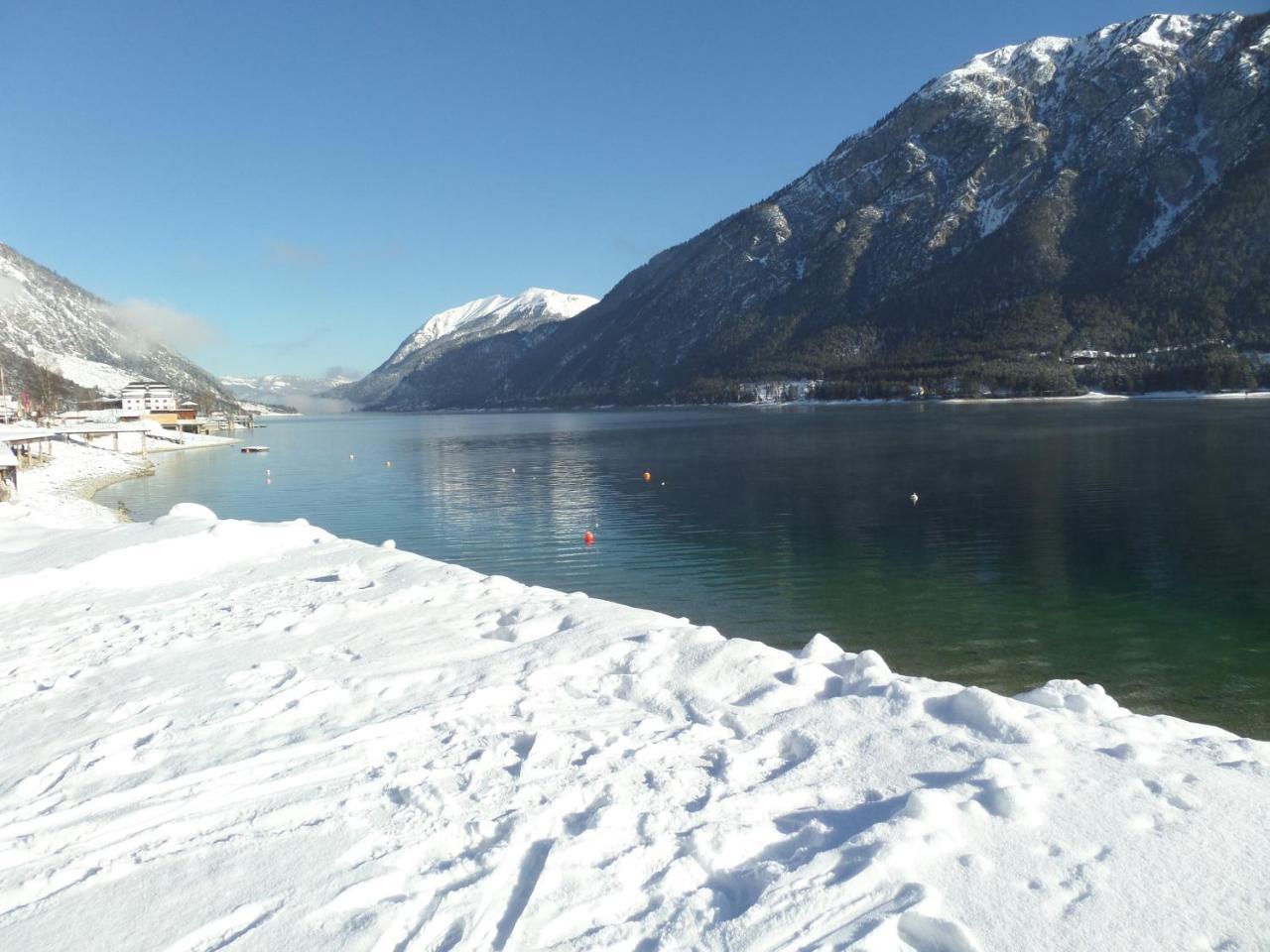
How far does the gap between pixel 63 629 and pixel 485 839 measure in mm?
13098

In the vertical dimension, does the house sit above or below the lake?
above

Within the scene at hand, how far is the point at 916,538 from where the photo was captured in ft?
108

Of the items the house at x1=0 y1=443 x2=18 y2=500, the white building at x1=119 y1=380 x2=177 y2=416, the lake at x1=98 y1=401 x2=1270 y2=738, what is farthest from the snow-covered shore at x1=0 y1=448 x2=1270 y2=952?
the white building at x1=119 y1=380 x2=177 y2=416

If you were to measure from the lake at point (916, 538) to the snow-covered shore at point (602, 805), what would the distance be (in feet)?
29.4

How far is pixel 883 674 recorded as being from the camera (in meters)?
10.3

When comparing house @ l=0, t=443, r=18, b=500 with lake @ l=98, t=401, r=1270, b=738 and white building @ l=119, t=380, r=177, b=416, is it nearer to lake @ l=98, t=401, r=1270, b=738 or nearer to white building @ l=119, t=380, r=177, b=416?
lake @ l=98, t=401, r=1270, b=738

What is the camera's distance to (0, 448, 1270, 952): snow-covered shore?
5754 mm

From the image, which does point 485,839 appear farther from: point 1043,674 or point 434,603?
point 1043,674

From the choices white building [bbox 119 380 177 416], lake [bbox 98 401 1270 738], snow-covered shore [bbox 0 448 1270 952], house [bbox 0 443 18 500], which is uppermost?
white building [bbox 119 380 177 416]

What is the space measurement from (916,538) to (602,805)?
2844 cm

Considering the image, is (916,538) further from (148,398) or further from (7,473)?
(148,398)

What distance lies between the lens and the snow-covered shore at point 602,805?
5.75 metres

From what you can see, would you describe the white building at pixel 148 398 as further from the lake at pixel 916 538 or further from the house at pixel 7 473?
the house at pixel 7 473

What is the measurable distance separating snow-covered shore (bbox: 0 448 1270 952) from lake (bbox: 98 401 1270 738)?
8946 mm
